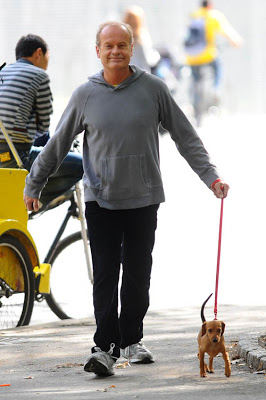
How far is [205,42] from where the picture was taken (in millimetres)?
23812

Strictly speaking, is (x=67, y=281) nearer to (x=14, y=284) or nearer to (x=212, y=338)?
(x=14, y=284)

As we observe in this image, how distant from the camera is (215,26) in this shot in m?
24.0

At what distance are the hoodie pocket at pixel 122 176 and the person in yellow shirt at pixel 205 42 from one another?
60.3 ft

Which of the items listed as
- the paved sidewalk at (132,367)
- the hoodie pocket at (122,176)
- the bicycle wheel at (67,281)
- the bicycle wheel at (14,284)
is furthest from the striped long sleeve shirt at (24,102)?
the hoodie pocket at (122,176)

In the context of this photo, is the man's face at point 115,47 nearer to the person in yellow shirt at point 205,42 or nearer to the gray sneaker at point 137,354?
the gray sneaker at point 137,354

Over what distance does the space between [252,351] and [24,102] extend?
2623 mm

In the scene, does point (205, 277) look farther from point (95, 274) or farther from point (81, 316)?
point (95, 274)

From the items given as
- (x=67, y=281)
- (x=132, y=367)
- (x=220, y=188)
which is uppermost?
(x=220, y=188)

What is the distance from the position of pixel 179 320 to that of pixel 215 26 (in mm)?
16906

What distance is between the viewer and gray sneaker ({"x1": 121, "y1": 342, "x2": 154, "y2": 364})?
5805 millimetres

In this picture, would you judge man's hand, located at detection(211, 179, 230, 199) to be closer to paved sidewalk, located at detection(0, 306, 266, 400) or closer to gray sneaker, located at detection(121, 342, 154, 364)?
paved sidewalk, located at detection(0, 306, 266, 400)

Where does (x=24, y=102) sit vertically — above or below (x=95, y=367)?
above

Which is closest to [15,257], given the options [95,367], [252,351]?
[95,367]

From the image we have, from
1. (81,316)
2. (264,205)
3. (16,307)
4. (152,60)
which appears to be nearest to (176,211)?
(264,205)
